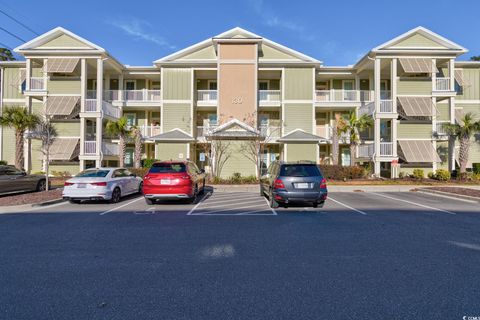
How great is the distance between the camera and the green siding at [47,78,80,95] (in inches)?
948

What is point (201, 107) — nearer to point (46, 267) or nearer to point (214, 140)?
point (214, 140)

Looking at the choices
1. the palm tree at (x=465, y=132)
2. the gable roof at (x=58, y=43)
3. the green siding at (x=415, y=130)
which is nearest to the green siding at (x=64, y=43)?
the gable roof at (x=58, y=43)

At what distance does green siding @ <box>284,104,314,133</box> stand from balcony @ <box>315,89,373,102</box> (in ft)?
6.81

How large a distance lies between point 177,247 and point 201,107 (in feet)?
68.6

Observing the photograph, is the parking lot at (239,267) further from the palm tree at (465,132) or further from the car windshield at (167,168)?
the palm tree at (465,132)

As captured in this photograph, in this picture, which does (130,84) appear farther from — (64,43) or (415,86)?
(415,86)

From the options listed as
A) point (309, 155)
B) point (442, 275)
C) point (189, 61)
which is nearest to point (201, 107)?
point (189, 61)

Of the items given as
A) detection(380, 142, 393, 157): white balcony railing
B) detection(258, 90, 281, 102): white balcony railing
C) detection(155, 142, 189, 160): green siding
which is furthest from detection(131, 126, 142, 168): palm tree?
detection(380, 142, 393, 157): white balcony railing

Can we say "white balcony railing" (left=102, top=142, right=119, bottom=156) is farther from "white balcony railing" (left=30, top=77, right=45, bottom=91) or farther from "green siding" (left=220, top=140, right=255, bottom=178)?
"green siding" (left=220, top=140, right=255, bottom=178)

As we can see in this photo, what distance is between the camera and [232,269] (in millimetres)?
4473

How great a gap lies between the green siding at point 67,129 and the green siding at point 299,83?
733 inches

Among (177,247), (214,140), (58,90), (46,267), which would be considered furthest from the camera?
(58,90)

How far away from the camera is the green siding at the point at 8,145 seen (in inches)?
993

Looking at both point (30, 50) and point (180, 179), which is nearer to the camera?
point (180, 179)
